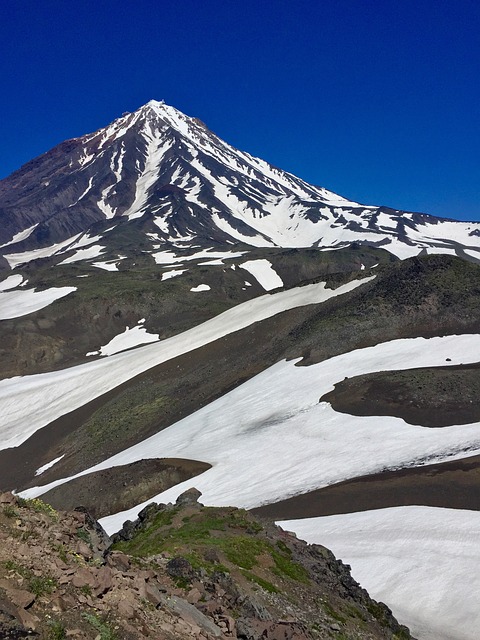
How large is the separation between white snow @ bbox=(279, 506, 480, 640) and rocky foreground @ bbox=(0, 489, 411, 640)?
300 centimetres

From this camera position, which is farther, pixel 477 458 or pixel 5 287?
pixel 5 287

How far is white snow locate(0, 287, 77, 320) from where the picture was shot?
392ft

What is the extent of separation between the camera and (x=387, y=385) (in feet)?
149

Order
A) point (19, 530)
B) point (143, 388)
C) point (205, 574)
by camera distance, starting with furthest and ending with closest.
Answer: point (143, 388), point (205, 574), point (19, 530)

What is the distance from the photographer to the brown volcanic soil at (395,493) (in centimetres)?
2944

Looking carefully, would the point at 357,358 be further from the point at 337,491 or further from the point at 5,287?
the point at 5,287

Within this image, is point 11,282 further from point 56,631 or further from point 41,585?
point 56,631

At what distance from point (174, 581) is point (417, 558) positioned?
15.1 meters

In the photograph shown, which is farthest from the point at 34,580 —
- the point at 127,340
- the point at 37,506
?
the point at 127,340

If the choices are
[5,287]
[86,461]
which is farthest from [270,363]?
[5,287]

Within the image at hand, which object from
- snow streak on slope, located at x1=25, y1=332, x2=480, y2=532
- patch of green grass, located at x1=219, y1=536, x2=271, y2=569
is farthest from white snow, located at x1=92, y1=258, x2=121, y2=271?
patch of green grass, located at x1=219, y1=536, x2=271, y2=569

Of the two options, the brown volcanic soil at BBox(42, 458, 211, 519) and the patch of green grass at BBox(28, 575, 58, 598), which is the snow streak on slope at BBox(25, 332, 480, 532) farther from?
the patch of green grass at BBox(28, 575, 58, 598)

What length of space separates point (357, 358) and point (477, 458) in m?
21.9

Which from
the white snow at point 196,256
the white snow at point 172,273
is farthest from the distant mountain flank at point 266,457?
the white snow at point 196,256
